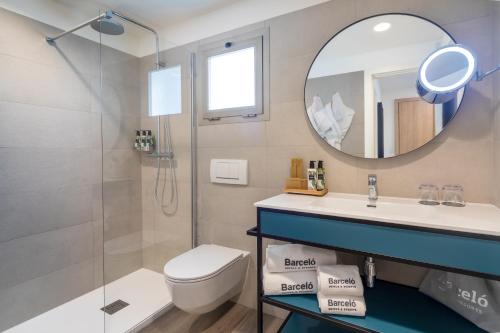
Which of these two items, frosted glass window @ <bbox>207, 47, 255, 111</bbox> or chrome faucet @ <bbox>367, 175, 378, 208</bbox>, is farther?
frosted glass window @ <bbox>207, 47, 255, 111</bbox>

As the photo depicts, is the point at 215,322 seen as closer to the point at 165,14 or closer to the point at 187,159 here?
the point at 187,159

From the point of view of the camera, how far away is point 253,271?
184 cm

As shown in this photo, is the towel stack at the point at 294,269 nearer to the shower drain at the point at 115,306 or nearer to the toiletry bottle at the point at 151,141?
the shower drain at the point at 115,306

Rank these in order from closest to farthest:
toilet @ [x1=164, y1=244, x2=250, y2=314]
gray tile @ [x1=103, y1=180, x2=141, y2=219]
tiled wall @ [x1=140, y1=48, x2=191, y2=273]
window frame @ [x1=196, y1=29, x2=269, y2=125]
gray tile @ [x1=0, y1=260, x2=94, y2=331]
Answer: toilet @ [x1=164, y1=244, x2=250, y2=314] → gray tile @ [x1=0, y1=260, x2=94, y2=331] → window frame @ [x1=196, y1=29, x2=269, y2=125] → gray tile @ [x1=103, y1=180, x2=141, y2=219] → tiled wall @ [x1=140, y1=48, x2=191, y2=273]

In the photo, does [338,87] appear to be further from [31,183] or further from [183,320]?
[31,183]

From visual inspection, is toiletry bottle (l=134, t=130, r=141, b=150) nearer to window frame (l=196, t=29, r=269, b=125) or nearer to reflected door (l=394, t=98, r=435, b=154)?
window frame (l=196, t=29, r=269, b=125)

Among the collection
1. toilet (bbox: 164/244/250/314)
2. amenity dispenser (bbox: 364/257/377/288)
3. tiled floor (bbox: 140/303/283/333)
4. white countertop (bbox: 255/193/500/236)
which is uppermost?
white countertop (bbox: 255/193/500/236)

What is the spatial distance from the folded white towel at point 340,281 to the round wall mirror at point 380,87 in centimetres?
63

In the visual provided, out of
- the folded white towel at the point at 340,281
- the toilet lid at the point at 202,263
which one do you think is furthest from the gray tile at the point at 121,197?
the folded white towel at the point at 340,281

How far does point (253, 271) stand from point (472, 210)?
1.33 metres

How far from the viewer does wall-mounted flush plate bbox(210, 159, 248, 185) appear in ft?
6.02

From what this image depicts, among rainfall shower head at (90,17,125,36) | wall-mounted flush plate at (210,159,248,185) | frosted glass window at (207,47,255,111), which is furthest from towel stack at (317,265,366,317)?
rainfall shower head at (90,17,125,36)

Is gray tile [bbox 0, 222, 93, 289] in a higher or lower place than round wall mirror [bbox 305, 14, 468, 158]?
lower

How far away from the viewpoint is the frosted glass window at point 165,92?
7.04 ft
